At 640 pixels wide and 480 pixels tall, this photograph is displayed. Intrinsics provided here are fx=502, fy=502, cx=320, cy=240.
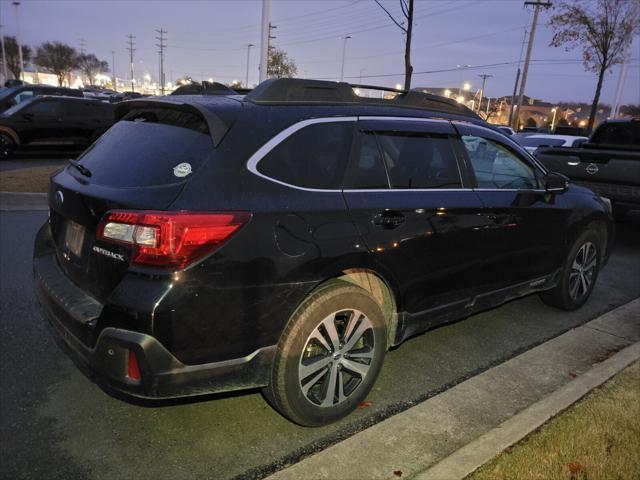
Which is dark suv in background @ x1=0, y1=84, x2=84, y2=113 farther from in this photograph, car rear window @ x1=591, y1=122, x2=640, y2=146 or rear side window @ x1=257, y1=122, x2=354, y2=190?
car rear window @ x1=591, y1=122, x2=640, y2=146

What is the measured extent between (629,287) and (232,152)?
5499mm

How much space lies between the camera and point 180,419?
2951mm

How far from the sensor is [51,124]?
1348cm

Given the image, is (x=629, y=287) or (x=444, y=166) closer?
(x=444, y=166)

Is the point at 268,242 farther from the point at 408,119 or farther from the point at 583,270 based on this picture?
the point at 583,270

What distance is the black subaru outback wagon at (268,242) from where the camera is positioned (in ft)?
7.57

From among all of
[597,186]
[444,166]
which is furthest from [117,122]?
[597,186]

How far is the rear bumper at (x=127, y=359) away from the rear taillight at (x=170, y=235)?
36cm

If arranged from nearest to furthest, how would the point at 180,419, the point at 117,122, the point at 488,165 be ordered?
1. the point at 180,419
2. the point at 117,122
3. the point at 488,165

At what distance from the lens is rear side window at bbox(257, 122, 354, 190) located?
2.64 meters

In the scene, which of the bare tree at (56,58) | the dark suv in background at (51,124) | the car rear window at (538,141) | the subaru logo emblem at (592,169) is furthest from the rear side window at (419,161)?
the bare tree at (56,58)

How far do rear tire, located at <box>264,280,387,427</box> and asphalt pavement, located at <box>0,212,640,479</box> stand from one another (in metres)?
0.19

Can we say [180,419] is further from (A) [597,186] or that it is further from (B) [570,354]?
(A) [597,186]

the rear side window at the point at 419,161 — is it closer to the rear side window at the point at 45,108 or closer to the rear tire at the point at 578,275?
the rear tire at the point at 578,275
